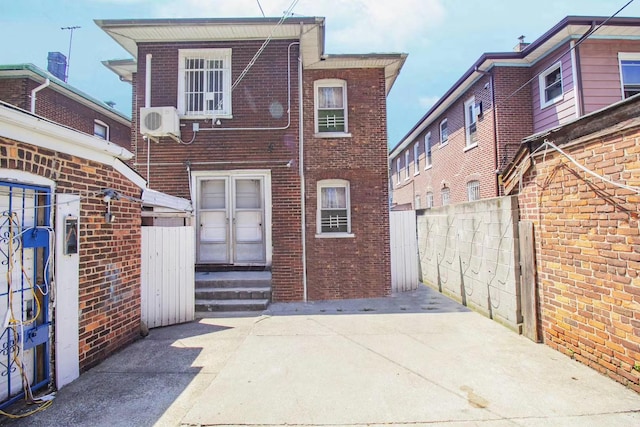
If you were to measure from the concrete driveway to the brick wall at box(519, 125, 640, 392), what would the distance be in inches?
12.8

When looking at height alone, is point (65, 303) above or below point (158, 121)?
below

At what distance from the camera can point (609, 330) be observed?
3.67m

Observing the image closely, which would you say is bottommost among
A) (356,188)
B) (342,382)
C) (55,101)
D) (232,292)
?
(342,382)

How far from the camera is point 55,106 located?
10594 millimetres

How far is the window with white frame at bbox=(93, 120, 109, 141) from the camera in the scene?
40.7 ft

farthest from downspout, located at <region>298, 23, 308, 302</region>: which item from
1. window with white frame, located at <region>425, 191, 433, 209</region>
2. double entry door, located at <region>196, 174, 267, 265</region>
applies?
window with white frame, located at <region>425, 191, 433, 209</region>

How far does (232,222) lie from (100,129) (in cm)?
854

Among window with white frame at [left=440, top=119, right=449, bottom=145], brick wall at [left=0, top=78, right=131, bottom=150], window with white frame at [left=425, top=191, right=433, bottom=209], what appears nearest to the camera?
brick wall at [left=0, top=78, right=131, bottom=150]

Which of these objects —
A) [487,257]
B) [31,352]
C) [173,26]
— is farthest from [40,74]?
[487,257]

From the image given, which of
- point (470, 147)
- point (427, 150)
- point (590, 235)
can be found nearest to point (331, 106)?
point (470, 147)

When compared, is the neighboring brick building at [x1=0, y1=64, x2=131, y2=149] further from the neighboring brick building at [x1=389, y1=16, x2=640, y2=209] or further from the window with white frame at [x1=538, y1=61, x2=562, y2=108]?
the window with white frame at [x1=538, y1=61, x2=562, y2=108]

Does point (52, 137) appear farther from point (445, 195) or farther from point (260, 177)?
point (445, 195)

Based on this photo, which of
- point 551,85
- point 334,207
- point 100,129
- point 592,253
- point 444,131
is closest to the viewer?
point 592,253

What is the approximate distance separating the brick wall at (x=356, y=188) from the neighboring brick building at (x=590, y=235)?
3720 mm
